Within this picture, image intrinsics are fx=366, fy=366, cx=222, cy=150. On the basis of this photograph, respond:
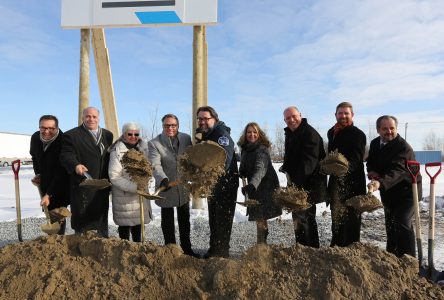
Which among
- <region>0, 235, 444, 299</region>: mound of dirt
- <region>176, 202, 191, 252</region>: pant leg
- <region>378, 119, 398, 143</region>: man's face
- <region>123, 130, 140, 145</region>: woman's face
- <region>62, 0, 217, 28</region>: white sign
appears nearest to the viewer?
<region>0, 235, 444, 299</region>: mound of dirt

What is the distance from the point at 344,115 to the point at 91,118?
106 inches

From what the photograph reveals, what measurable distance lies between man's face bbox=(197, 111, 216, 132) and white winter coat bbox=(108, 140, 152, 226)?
2.22 feet

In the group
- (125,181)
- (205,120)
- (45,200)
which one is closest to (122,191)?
(125,181)

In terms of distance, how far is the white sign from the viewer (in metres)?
6.32

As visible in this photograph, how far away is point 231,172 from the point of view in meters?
4.05

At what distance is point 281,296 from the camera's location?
2.72 metres

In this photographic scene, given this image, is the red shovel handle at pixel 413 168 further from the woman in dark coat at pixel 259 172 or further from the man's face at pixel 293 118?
the woman in dark coat at pixel 259 172

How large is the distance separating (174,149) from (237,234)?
7.62 ft

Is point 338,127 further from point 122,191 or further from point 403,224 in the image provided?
point 122,191

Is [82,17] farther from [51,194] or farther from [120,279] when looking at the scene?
[120,279]

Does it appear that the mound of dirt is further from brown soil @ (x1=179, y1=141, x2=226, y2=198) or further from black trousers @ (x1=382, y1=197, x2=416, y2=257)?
black trousers @ (x1=382, y1=197, x2=416, y2=257)

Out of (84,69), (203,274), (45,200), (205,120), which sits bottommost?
(203,274)

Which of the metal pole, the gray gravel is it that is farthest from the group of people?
the metal pole

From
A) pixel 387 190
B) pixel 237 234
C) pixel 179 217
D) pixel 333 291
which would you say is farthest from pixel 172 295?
pixel 237 234
